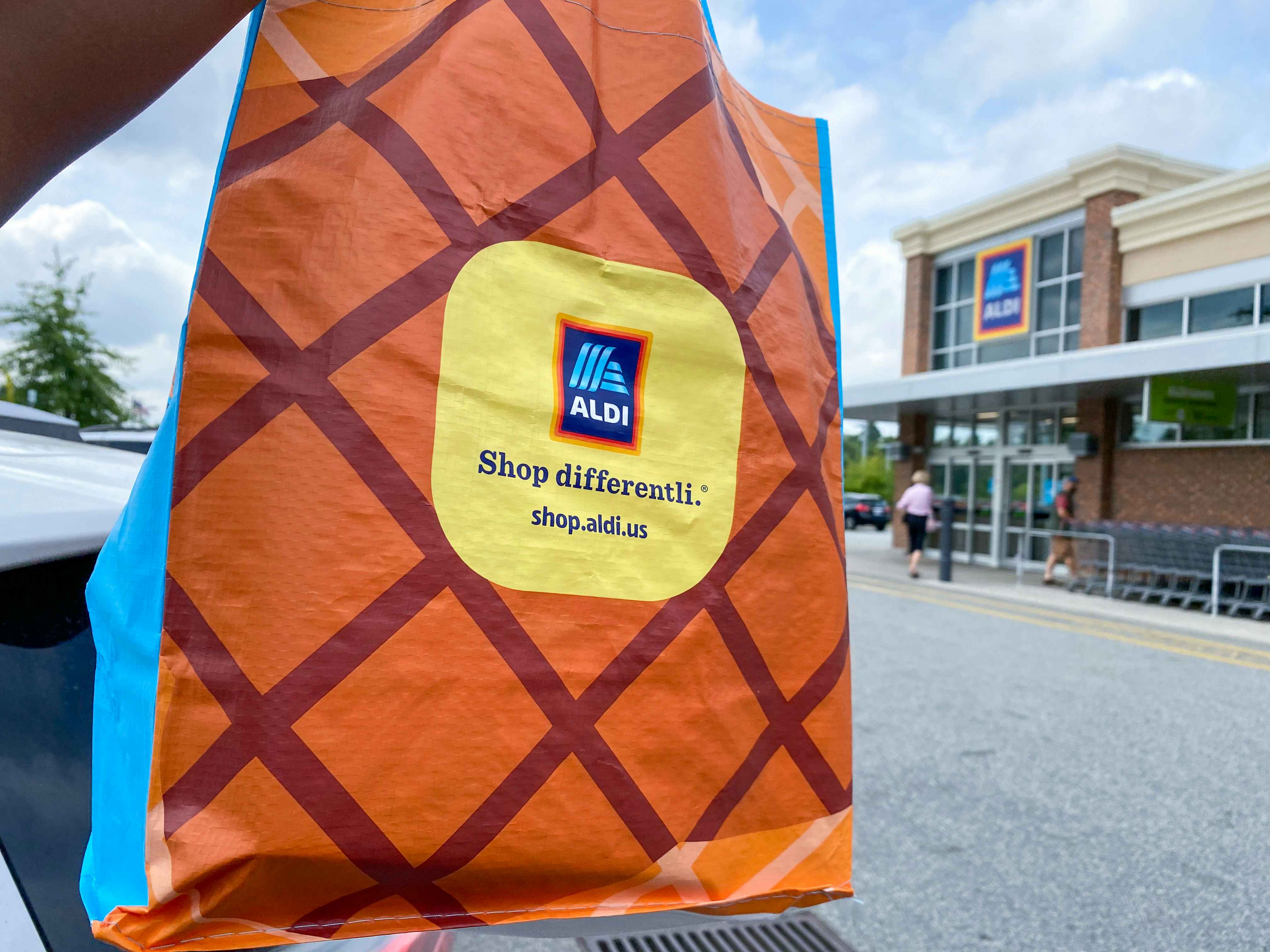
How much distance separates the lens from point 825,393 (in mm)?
1064

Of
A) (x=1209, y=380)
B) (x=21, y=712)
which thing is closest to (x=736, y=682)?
(x=21, y=712)

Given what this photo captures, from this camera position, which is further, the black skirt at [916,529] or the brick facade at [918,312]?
the brick facade at [918,312]

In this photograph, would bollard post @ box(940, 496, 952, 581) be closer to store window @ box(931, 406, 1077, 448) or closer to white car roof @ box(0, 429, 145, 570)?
store window @ box(931, 406, 1077, 448)

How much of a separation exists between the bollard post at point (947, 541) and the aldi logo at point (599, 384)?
510 inches

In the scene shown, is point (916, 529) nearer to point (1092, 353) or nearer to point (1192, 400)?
point (1092, 353)

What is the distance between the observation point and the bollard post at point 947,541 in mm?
12992

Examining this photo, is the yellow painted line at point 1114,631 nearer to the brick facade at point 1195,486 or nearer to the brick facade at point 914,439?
the brick facade at point 1195,486

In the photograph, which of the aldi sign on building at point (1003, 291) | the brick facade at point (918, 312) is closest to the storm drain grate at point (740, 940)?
the aldi sign on building at point (1003, 291)

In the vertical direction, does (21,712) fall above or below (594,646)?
below

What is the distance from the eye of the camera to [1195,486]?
1326cm

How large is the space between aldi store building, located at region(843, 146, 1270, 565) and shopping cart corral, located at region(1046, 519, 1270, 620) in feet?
4.77

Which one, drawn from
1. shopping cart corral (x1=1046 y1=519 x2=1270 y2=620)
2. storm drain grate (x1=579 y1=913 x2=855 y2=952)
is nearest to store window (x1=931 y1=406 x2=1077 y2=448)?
shopping cart corral (x1=1046 y1=519 x2=1270 y2=620)

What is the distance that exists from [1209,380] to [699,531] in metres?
14.3

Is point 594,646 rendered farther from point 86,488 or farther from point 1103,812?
point 1103,812
